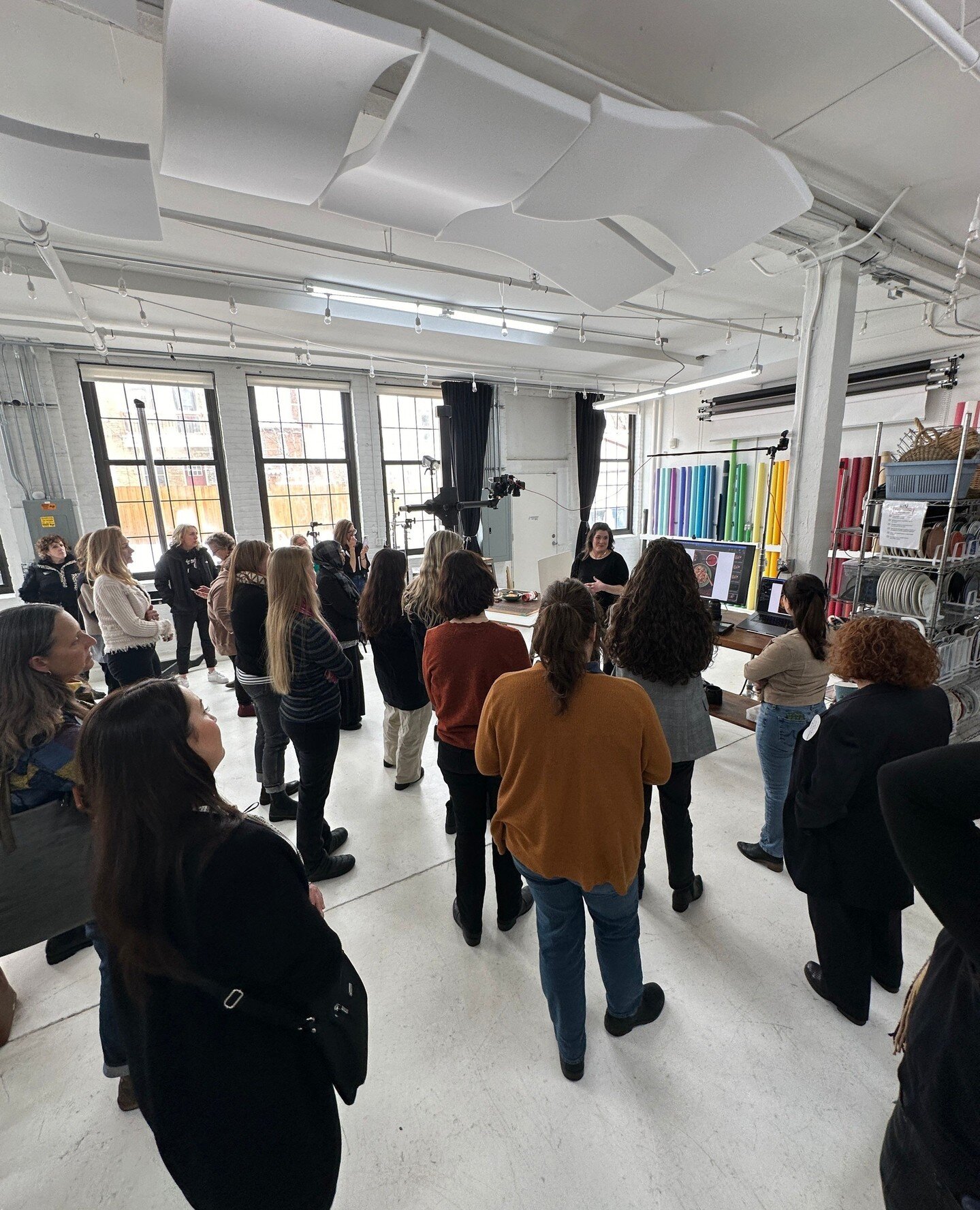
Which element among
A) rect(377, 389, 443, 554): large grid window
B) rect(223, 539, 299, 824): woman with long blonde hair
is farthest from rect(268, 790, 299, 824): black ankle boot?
rect(377, 389, 443, 554): large grid window

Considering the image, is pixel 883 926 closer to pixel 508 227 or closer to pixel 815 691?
pixel 815 691

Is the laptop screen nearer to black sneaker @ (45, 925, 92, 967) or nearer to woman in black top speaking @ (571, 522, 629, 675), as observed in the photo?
woman in black top speaking @ (571, 522, 629, 675)

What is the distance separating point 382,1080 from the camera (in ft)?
5.07

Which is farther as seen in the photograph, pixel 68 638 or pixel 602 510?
pixel 602 510

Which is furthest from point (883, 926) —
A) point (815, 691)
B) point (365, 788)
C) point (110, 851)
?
point (365, 788)

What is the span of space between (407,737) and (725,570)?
101 inches

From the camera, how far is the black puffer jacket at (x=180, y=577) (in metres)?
4.74

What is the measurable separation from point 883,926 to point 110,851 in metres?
2.09

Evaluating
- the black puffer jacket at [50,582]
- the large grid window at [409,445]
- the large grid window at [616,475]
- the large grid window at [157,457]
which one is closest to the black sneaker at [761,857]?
the black puffer jacket at [50,582]

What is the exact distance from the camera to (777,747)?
87.5 inches

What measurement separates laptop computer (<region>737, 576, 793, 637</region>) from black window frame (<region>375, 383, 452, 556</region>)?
4088 millimetres

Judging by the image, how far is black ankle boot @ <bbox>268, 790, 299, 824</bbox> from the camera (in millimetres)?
2730

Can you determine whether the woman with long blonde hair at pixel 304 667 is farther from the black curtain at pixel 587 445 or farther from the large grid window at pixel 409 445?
the black curtain at pixel 587 445

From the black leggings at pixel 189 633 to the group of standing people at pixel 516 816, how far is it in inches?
80.9
